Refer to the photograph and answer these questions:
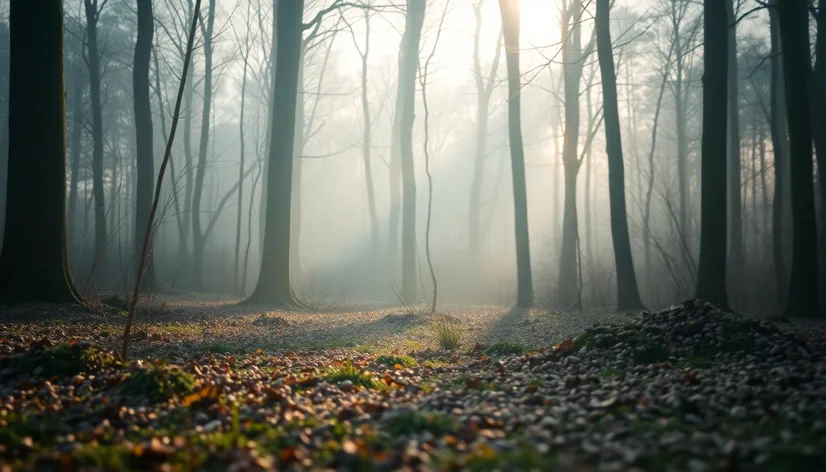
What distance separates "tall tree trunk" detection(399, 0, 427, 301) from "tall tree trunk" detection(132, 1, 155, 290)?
749 centimetres

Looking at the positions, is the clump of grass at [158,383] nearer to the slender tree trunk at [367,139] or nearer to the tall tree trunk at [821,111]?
the tall tree trunk at [821,111]

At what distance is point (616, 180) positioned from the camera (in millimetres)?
12383

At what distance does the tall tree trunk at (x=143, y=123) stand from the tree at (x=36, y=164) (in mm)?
6847

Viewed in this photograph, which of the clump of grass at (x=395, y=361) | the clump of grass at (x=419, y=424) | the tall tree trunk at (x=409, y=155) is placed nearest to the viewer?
the clump of grass at (x=419, y=424)

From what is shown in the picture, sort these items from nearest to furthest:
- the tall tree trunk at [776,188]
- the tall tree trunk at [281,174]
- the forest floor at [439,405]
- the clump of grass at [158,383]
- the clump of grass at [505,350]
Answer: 1. the forest floor at [439,405]
2. the clump of grass at [158,383]
3. the clump of grass at [505,350]
4. the tall tree trunk at [281,174]
5. the tall tree trunk at [776,188]

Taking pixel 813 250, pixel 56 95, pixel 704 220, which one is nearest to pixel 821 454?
pixel 704 220

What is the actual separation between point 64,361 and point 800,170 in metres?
11.2

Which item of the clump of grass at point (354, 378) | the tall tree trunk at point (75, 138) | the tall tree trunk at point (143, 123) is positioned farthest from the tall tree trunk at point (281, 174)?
the tall tree trunk at point (75, 138)

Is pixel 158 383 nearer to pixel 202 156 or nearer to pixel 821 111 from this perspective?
pixel 821 111

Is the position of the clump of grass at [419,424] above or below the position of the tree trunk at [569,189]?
below

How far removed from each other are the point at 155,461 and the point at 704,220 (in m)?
9.16

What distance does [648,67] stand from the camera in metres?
26.5

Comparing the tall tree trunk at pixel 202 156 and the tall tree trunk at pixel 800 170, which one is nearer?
the tall tree trunk at pixel 800 170

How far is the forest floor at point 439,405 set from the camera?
2523 mm
